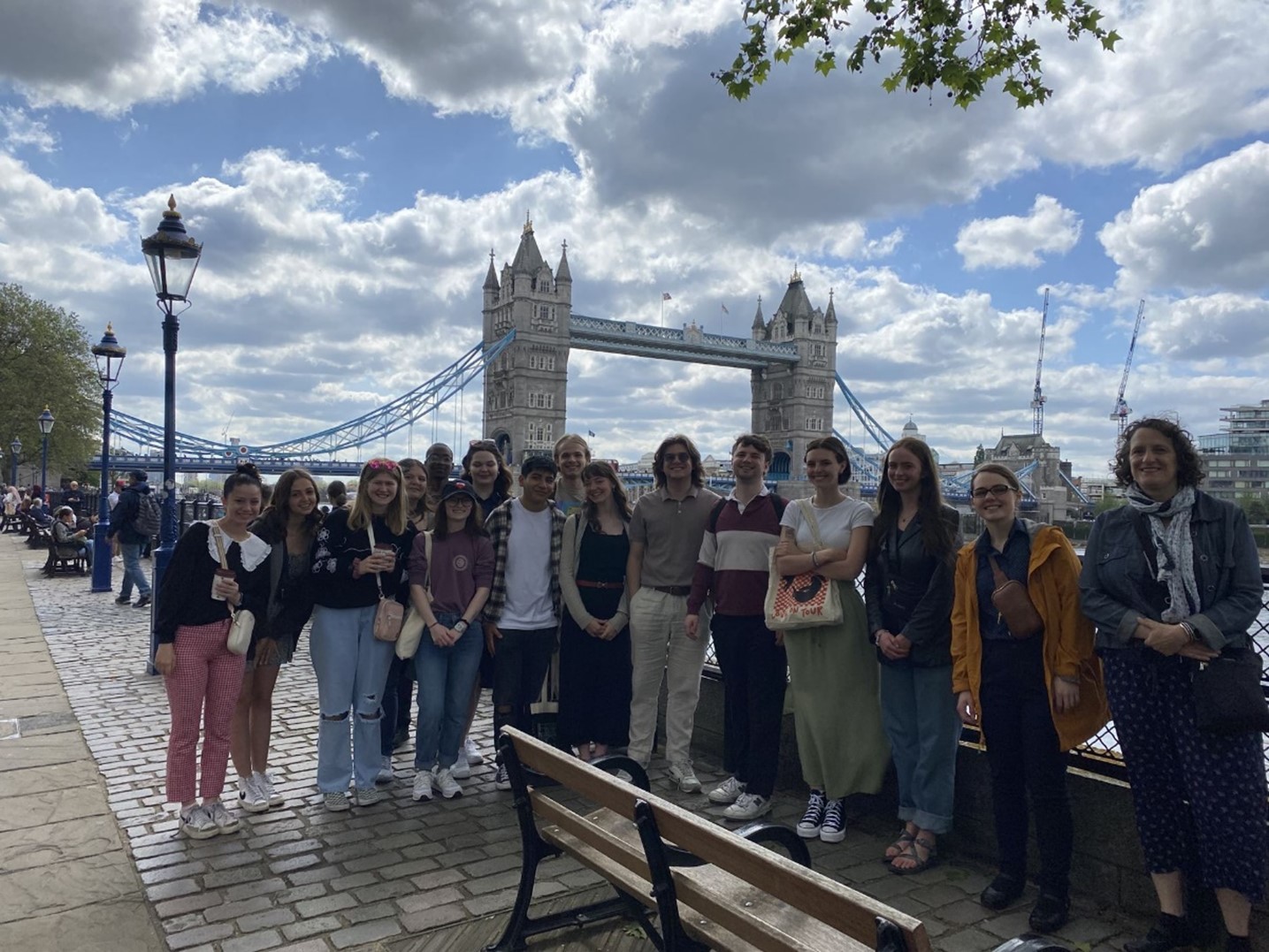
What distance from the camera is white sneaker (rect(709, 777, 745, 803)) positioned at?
405 centimetres

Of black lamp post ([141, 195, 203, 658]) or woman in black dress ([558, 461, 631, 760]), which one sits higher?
black lamp post ([141, 195, 203, 658])

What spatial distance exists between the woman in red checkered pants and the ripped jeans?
315 millimetres

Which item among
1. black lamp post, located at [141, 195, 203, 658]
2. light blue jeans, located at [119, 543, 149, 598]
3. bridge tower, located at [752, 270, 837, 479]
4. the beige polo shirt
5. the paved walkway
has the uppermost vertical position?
bridge tower, located at [752, 270, 837, 479]

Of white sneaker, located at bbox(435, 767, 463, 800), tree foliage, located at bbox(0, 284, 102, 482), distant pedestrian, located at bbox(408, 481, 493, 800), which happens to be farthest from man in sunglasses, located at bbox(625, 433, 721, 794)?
tree foliage, located at bbox(0, 284, 102, 482)

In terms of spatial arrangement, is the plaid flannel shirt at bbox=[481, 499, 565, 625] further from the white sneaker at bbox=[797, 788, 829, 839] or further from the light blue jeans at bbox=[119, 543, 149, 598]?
the light blue jeans at bbox=[119, 543, 149, 598]

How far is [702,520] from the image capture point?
169 inches

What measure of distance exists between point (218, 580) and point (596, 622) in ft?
5.29

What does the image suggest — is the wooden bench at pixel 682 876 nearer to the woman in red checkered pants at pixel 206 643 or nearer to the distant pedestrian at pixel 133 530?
the woman in red checkered pants at pixel 206 643

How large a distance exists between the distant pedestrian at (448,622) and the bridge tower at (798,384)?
74462 mm

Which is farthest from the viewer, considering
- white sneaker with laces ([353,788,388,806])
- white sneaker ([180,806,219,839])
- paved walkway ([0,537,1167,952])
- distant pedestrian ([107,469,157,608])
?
distant pedestrian ([107,469,157,608])

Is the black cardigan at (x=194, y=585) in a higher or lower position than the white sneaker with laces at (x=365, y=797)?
higher

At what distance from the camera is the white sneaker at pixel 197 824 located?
144 inches

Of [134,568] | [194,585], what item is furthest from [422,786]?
[134,568]

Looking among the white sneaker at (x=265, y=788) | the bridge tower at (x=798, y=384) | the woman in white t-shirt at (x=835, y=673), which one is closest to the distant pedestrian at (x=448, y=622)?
the white sneaker at (x=265, y=788)
